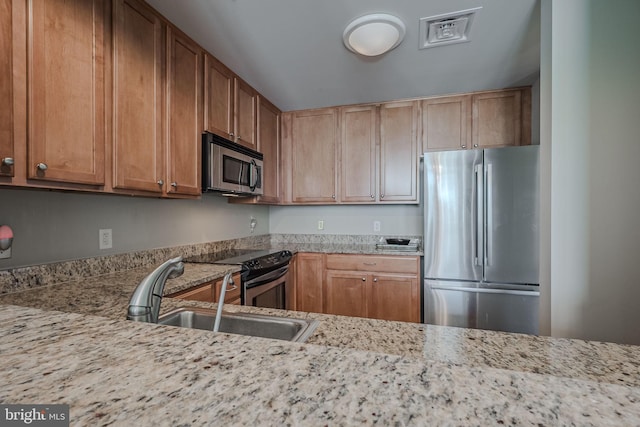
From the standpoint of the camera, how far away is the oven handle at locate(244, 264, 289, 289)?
2.08 metres

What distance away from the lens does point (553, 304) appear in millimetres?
1333

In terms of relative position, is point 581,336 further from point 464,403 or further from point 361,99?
point 361,99

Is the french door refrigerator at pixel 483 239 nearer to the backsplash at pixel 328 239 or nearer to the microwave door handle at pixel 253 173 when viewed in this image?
the backsplash at pixel 328 239

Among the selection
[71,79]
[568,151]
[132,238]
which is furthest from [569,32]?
[132,238]

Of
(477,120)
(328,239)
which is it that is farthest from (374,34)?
(328,239)

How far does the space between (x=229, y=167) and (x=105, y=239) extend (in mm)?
932

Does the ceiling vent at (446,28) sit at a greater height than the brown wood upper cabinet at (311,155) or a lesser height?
greater

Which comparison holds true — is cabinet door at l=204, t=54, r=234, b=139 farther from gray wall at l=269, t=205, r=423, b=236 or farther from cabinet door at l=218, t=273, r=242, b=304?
gray wall at l=269, t=205, r=423, b=236

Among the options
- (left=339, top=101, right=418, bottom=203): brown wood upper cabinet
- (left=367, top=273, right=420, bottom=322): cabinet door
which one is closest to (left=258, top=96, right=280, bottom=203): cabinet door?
(left=339, top=101, right=418, bottom=203): brown wood upper cabinet

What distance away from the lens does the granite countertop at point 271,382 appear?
32 cm

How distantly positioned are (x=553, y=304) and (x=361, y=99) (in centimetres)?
236

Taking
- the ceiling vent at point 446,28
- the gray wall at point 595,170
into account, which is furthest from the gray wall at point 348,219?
the gray wall at point 595,170

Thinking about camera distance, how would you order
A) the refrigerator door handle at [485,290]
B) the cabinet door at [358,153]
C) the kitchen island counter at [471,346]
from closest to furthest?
the kitchen island counter at [471,346] < the refrigerator door handle at [485,290] < the cabinet door at [358,153]

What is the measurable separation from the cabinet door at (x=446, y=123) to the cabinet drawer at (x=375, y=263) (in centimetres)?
114
